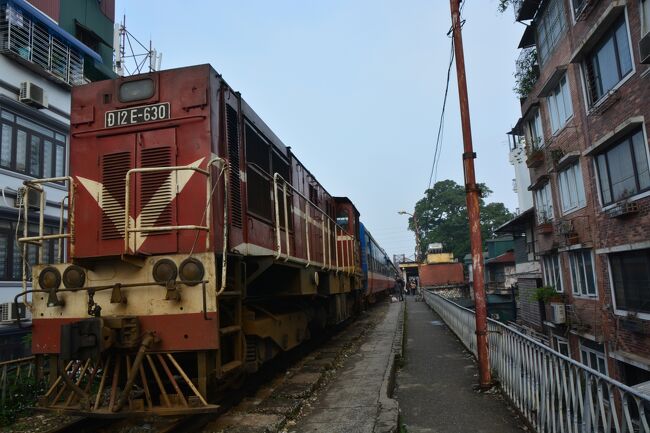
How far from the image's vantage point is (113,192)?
207 inches

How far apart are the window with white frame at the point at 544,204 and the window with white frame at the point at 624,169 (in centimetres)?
435

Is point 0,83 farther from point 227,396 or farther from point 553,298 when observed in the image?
point 553,298

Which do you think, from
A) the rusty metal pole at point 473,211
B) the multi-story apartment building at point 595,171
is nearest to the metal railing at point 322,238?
the rusty metal pole at point 473,211

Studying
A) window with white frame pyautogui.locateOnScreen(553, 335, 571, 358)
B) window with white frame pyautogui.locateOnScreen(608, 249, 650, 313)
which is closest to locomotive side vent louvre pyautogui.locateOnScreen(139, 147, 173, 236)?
window with white frame pyautogui.locateOnScreen(608, 249, 650, 313)

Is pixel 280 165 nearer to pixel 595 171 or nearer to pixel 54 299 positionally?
pixel 54 299

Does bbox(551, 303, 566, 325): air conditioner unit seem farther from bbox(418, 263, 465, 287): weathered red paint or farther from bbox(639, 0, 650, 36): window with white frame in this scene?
bbox(418, 263, 465, 287): weathered red paint

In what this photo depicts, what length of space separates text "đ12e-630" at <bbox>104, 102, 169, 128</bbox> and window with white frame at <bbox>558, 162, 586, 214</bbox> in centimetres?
1208

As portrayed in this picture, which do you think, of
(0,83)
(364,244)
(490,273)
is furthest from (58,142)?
(490,273)

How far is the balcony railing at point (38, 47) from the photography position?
11.4 m

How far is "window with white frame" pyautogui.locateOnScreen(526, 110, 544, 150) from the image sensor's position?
54.8 ft

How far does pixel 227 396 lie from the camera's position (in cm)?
554

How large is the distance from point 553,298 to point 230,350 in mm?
13603

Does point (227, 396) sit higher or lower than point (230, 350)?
lower

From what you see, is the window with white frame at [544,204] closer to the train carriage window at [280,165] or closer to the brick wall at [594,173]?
the brick wall at [594,173]
